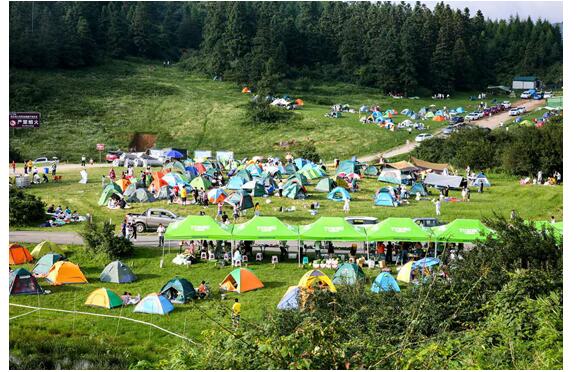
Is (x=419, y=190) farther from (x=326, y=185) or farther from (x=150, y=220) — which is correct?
(x=150, y=220)

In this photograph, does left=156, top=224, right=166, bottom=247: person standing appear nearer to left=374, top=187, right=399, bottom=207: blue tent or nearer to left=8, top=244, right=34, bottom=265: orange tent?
left=8, top=244, right=34, bottom=265: orange tent

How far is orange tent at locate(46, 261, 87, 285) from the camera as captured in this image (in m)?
20.8

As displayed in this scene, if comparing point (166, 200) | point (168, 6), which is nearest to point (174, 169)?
point (166, 200)

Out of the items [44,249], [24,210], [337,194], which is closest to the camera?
[44,249]

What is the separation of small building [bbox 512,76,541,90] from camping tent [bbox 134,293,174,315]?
79728 mm

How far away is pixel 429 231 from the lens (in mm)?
23438

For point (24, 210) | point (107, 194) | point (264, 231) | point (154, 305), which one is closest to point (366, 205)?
point (264, 231)

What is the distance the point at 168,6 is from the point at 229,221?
8902 centimetres

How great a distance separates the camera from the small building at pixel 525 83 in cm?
8925

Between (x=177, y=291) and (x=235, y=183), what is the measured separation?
17032 mm

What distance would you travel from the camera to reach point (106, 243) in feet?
77.0

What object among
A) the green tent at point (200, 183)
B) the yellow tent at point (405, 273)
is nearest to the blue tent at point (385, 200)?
the green tent at point (200, 183)

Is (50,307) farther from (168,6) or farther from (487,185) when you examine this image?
(168,6)

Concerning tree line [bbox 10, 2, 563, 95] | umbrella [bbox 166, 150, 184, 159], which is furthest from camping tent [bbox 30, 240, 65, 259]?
tree line [bbox 10, 2, 563, 95]
